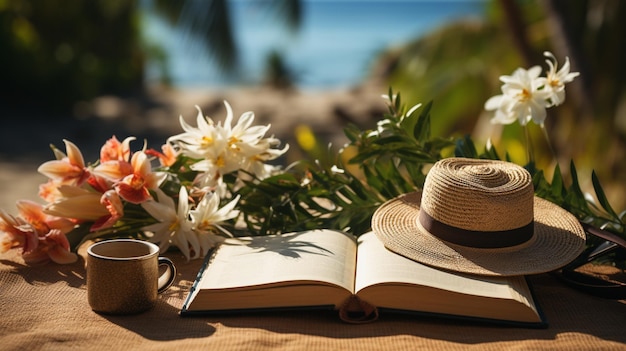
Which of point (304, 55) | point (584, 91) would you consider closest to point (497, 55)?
point (584, 91)

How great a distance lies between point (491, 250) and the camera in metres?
1.49

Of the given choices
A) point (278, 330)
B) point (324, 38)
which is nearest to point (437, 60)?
point (278, 330)

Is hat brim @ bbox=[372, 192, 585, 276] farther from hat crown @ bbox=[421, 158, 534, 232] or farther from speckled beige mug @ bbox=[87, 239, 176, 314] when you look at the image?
speckled beige mug @ bbox=[87, 239, 176, 314]

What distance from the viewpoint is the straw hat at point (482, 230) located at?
145 cm

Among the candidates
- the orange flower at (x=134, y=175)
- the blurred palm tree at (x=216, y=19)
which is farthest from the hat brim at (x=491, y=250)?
the blurred palm tree at (x=216, y=19)

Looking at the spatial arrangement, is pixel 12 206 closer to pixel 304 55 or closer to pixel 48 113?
pixel 48 113

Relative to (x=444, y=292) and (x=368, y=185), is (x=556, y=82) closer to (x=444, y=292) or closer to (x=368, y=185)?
(x=368, y=185)

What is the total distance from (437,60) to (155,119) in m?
4.78

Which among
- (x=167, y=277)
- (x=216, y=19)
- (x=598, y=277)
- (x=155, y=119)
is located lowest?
(x=155, y=119)

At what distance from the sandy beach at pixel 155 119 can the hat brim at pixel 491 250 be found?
19.6ft

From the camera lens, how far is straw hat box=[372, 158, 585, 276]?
4.75 ft

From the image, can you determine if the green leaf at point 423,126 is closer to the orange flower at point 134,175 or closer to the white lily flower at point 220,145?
the white lily flower at point 220,145

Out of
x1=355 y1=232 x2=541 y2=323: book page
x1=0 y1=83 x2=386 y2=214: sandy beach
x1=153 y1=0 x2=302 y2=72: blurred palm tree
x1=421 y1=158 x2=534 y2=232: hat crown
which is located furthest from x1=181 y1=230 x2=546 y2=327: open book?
x1=153 y1=0 x2=302 y2=72: blurred palm tree

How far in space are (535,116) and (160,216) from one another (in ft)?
3.02
